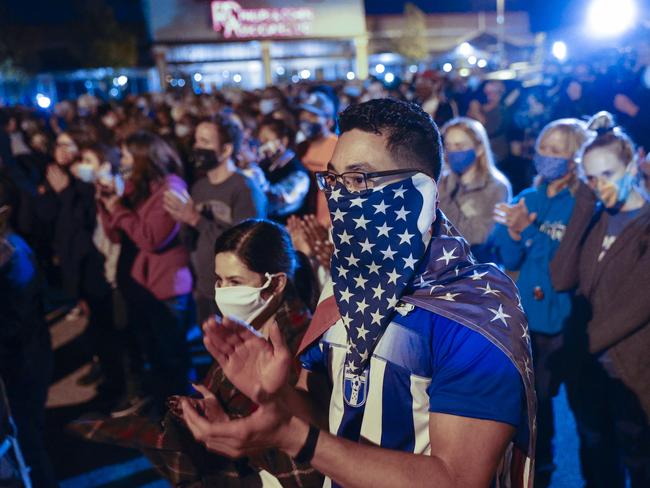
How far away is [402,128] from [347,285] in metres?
0.45

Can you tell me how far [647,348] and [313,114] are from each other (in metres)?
4.23

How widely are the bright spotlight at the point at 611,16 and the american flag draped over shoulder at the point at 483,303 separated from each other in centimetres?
1734

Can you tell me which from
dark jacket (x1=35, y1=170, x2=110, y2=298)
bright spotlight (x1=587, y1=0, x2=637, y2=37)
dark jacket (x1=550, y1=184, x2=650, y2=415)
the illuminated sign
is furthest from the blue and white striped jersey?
the illuminated sign

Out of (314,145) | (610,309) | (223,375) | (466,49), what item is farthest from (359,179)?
(466,49)

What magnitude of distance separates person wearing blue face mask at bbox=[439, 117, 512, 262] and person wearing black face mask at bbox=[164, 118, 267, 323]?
4.52 ft

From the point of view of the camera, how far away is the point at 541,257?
3559mm

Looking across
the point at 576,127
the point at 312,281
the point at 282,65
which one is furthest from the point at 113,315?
the point at 282,65

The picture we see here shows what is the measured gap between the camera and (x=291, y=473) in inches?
73.9

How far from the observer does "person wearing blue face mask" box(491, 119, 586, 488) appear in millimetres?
3438

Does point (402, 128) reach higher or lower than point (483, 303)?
higher

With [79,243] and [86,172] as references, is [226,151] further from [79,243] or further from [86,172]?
[79,243]

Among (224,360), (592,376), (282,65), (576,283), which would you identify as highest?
(282,65)

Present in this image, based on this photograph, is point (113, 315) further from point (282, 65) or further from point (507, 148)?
point (282, 65)

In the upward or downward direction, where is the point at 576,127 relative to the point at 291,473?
upward
